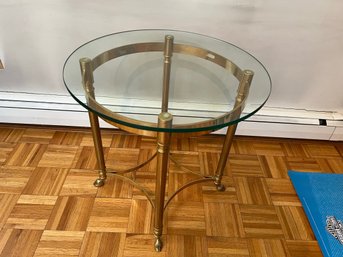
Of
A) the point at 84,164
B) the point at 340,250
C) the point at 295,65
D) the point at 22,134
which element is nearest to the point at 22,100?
the point at 22,134

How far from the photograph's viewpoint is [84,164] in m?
1.12

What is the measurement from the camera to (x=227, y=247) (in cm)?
89

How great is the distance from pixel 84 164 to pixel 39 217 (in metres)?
0.25

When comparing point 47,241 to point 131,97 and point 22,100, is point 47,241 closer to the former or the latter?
point 131,97

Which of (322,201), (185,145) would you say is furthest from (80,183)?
(322,201)

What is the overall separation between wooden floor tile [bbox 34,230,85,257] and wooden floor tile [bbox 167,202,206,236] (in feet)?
0.87

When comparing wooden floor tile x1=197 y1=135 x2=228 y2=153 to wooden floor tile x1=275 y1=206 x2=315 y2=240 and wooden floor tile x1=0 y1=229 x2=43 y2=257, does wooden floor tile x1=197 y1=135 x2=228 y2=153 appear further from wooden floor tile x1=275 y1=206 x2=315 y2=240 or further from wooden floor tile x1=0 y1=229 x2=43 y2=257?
wooden floor tile x1=0 y1=229 x2=43 y2=257

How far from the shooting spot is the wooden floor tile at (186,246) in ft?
2.83

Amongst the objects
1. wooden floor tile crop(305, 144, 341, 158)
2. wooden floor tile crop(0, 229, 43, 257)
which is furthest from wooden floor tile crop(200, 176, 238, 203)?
wooden floor tile crop(0, 229, 43, 257)

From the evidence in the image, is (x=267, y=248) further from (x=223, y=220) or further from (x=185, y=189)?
(x=185, y=189)

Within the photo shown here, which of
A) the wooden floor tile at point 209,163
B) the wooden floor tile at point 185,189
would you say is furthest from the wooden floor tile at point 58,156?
the wooden floor tile at point 209,163

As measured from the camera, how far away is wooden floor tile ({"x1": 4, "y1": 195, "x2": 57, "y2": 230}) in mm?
901

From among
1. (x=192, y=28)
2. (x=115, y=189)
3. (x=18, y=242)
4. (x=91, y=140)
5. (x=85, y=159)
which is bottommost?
(x=18, y=242)

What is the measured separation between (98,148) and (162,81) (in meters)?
0.28
